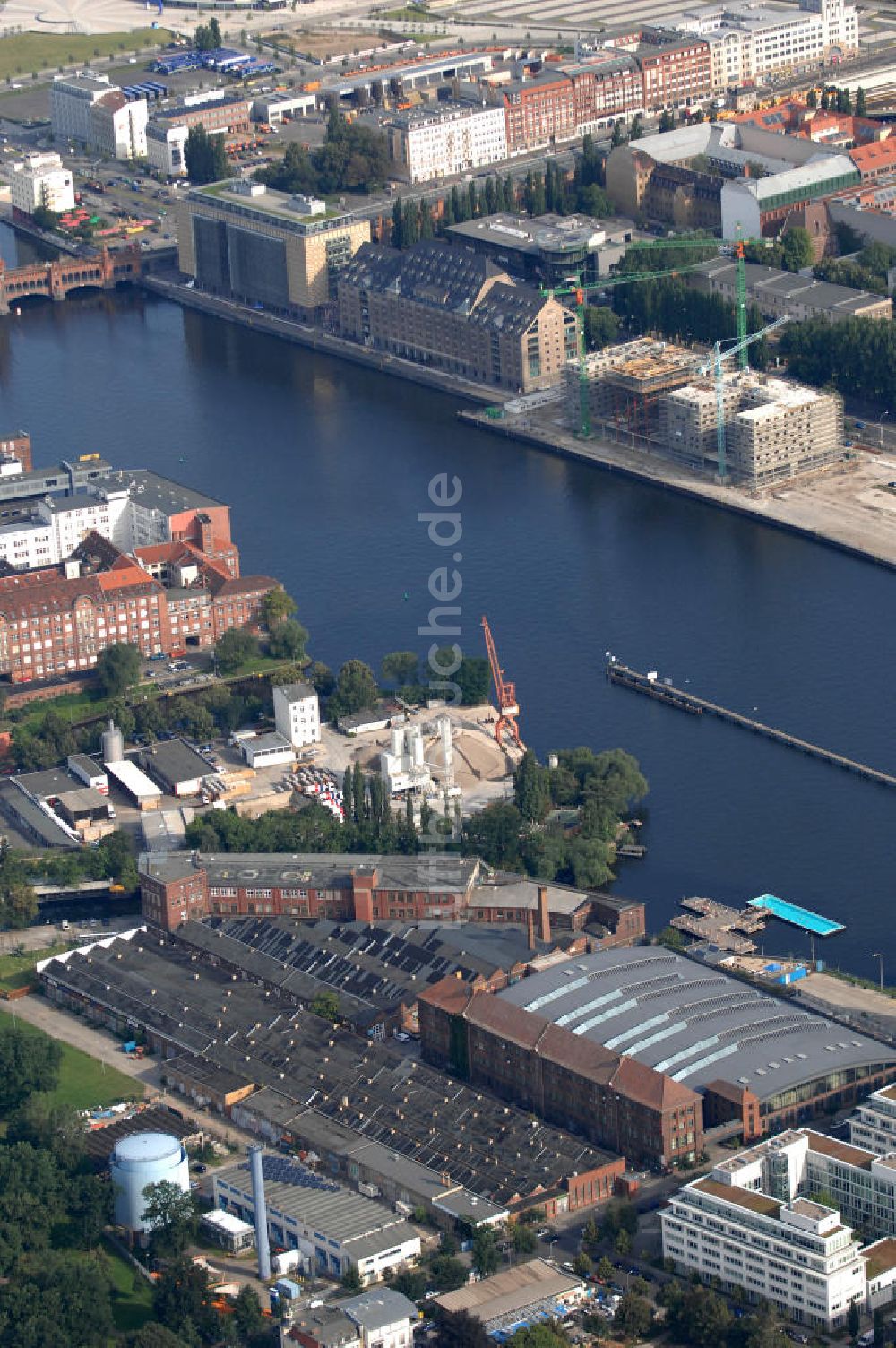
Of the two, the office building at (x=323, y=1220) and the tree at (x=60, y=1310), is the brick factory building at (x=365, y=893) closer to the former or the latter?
the office building at (x=323, y=1220)

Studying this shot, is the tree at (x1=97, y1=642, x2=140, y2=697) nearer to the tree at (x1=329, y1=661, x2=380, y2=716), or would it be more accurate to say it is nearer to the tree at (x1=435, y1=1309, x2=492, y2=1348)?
the tree at (x1=329, y1=661, x2=380, y2=716)

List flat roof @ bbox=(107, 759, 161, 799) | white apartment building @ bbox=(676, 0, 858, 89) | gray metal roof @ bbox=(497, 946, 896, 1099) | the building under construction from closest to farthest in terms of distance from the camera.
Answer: gray metal roof @ bbox=(497, 946, 896, 1099), flat roof @ bbox=(107, 759, 161, 799), the building under construction, white apartment building @ bbox=(676, 0, 858, 89)

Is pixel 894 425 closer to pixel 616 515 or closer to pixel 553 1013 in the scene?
pixel 616 515

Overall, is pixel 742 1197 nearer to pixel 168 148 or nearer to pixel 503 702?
pixel 503 702

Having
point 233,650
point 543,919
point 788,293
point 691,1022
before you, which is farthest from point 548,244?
point 691,1022

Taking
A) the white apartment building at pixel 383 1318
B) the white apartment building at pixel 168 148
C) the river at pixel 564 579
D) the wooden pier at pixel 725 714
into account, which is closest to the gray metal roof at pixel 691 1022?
the river at pixel 564 579

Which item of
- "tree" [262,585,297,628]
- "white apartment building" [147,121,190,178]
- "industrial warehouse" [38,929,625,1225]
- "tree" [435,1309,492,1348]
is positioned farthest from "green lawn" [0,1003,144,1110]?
"white apartment building" [147,121,190,178]
